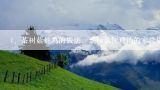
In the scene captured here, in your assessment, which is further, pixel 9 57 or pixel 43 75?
pixel 9 57

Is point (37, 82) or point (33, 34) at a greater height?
point (33, 34)

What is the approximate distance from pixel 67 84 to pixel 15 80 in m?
19.0

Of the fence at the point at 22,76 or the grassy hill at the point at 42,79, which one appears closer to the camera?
the fence at the point at 22,76

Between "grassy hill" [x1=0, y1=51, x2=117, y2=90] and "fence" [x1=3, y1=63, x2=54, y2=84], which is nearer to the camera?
"fence" [x1=3, y1=63, x2=54, y2=84]

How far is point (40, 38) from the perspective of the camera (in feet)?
626

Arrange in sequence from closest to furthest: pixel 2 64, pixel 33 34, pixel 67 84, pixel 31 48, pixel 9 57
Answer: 1. pixel 67 84
2. pixel 2 64
3. pixel 9 57
4. pixel 31 48
5. pixel 33 34

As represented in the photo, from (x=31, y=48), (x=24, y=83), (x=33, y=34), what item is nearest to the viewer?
(x=24, y=83)

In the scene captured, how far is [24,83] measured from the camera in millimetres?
88750

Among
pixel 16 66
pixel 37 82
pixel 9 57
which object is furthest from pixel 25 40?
pixel 37 82

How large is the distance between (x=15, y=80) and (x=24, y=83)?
1970mm

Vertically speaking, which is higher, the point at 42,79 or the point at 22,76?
the point at 22,76

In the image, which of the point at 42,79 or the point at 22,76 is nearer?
the point at 22,76

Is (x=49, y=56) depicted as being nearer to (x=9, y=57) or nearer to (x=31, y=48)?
(x=31, y=48)

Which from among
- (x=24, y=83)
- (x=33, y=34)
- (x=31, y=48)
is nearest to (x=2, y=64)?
(x=24, y=83)
